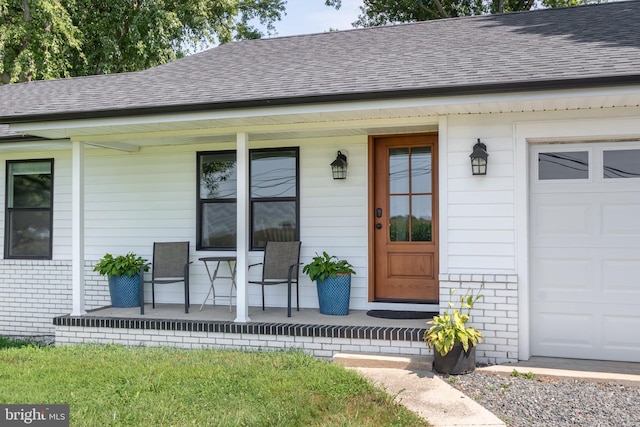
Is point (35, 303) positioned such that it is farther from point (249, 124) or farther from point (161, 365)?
point (249, 124)

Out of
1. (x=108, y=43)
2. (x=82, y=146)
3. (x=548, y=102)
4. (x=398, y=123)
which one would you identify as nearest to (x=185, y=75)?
(x=82, y=146)

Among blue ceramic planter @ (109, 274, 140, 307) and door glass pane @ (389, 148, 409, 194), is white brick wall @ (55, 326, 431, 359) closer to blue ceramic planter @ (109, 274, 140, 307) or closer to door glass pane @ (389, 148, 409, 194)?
blue ceramic planter @ (109, 274, 140, 307)

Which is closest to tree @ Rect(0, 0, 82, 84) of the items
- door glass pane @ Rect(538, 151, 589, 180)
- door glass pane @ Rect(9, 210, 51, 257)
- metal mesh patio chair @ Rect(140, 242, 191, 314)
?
door glass pane @ Rect(9, 210, 51, 257)

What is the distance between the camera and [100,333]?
254 inches

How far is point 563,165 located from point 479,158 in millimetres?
823

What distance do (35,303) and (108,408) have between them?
15.3 ft

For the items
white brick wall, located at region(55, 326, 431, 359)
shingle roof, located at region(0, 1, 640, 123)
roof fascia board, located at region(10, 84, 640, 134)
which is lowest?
white brick wall, located at region(55, 326, 431, 359)

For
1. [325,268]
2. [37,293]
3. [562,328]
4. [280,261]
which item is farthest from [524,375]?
[37,293]

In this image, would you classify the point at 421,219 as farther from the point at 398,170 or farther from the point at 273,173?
the point at 273,173

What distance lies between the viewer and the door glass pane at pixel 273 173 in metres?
7.19

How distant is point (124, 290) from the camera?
7.29 metres

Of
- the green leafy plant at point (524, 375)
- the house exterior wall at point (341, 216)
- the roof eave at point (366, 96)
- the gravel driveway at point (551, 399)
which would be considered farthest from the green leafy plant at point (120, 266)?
the green leafy plant at point (524, 375)

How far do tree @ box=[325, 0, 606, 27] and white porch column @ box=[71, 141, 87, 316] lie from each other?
14.1m

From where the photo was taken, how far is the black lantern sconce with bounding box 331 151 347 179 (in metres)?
6.83
